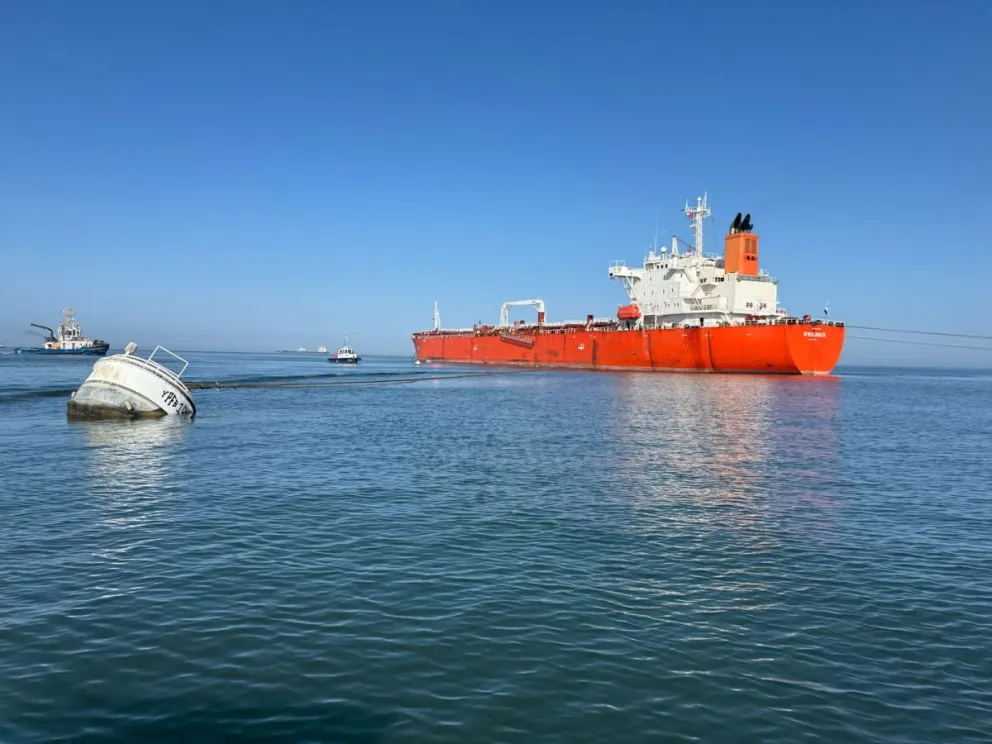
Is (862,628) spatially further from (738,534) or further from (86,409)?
(86,409)

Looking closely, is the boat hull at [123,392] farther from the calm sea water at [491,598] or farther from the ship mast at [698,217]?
the ship mast at [698,217]

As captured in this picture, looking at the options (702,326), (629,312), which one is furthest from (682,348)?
(629,312)

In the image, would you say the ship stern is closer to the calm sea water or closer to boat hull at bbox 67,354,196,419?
the calm sea water

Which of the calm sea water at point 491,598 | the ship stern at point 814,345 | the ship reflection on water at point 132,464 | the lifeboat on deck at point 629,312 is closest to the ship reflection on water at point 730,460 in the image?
the calm sea water at point 491,598

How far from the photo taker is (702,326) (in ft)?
233

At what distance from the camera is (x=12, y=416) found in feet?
115

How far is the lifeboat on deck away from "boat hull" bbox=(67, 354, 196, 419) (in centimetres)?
5889

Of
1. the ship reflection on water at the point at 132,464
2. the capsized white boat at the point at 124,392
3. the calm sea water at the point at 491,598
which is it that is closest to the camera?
the calm sea water at the point at 491,598

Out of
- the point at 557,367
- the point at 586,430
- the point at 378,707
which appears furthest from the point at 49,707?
the point at 557,367

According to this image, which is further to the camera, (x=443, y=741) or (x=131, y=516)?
(x=131, y=516)

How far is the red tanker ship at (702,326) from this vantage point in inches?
2586

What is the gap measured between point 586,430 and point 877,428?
16.2 meters

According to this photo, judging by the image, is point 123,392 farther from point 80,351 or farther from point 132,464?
point 80,351

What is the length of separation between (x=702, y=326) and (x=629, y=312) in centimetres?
1194
